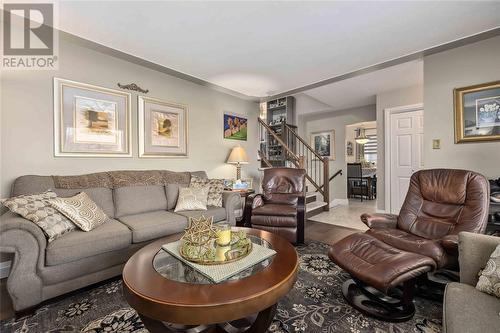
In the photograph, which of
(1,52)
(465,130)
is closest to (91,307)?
(1,52)

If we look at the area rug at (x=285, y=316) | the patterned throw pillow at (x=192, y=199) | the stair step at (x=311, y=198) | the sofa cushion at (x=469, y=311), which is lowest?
the area rug at (x=285, y=316)

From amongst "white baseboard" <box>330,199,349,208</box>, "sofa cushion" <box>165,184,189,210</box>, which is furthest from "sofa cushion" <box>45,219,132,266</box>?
"white baseboard" <box>330,199,349,208</box>

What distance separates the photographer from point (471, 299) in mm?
1068

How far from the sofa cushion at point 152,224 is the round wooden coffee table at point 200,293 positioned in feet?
2.46

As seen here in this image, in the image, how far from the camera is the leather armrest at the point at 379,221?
7.36 ft

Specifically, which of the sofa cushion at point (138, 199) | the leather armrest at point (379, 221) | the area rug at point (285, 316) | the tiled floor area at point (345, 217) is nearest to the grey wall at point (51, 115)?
the sofa cushion at point (138, 199)

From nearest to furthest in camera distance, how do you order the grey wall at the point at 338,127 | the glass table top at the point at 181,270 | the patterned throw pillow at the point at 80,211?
the glass table top at the point at 181,270, the patterned throw pillow at the point at 80,211, the grey wall at the point at 338,127

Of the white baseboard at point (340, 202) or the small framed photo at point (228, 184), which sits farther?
the white baseboard at point (340, 202)

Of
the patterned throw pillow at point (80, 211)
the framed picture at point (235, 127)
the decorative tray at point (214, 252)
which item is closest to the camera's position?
the decorative tray at point (214, 252)

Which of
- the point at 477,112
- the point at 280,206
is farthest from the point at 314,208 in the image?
the point at 477,112

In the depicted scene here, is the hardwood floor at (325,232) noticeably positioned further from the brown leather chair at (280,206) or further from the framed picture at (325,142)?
the framed picture at (325,142)

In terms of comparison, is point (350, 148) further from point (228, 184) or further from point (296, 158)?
point (228, 184)

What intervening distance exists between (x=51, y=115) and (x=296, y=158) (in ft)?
13.1

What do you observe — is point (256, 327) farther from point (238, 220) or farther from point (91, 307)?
point (238, 220)
